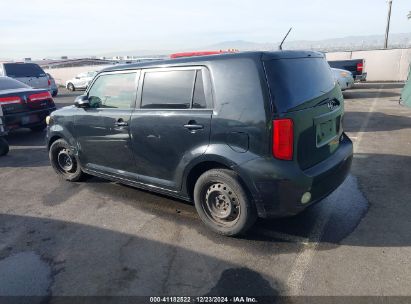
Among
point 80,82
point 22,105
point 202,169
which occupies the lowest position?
point 80,82

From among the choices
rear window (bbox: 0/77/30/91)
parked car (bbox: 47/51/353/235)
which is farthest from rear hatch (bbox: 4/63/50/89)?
parked car (bbox: 47/51/353/235)

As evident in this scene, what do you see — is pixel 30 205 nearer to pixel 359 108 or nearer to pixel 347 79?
pixel 359 108

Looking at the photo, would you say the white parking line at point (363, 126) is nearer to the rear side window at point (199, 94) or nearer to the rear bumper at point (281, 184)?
the rear bumper at point (281, 184)

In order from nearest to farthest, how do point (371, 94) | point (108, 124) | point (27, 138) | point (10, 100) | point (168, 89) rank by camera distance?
1. point (168, 89)
2. point (108, 124)
3. point (10, 100)
4. point (27, 138)
5. point (371, 94)

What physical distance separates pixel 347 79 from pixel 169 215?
12109 millimetres

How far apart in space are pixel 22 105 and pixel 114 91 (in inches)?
190

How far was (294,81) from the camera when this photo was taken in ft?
10.6

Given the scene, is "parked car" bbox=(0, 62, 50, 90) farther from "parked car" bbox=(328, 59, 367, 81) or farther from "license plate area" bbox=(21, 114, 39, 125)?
"parked car" bbox=(328, 59, 367, 81)

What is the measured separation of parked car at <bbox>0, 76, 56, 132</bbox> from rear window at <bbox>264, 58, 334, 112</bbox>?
21.3 feet

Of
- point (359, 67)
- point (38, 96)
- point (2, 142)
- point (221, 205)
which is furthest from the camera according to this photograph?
point (359, 67)

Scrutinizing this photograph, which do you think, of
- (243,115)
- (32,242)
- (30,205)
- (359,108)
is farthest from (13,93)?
(359,108)

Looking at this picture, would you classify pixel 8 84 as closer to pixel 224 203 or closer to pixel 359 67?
pixel 224 203

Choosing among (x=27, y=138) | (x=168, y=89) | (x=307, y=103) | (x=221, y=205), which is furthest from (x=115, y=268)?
(x=27, y=138)

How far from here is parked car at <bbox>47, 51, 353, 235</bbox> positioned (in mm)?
3125
